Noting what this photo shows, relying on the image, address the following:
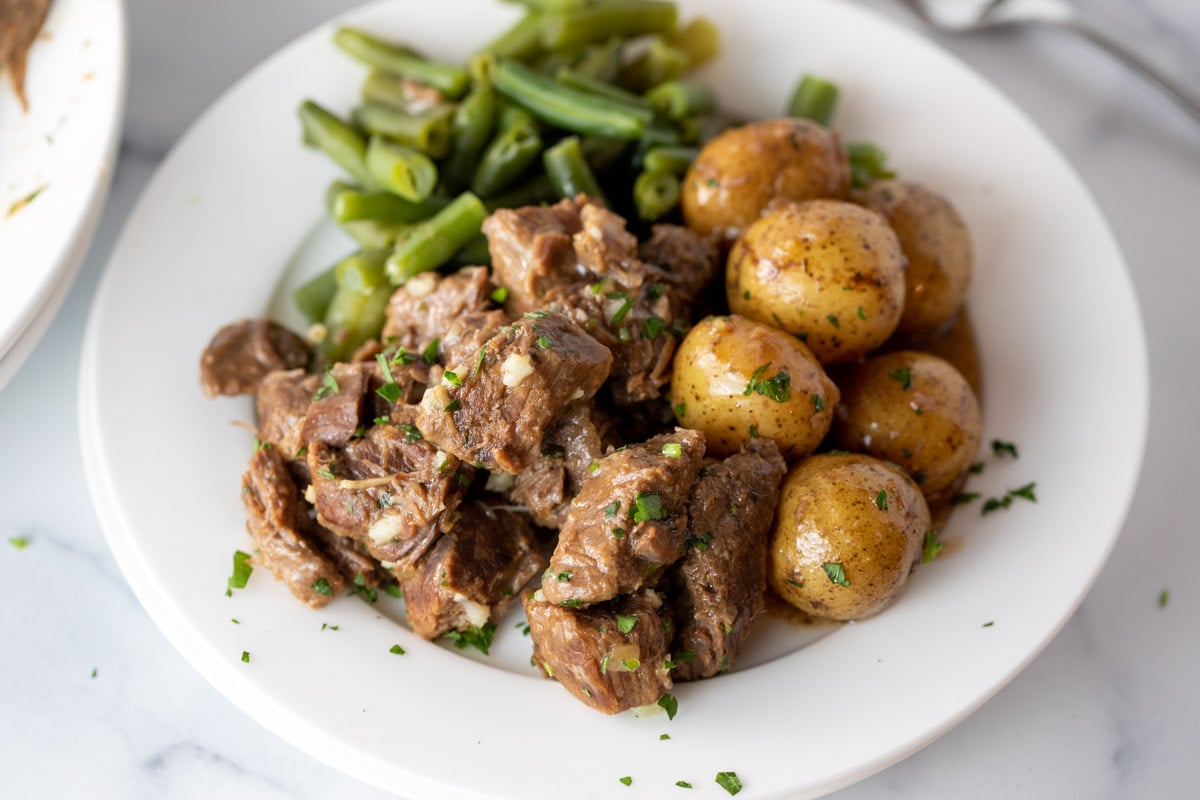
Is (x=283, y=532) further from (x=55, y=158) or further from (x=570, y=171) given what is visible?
(x=55, y=158)

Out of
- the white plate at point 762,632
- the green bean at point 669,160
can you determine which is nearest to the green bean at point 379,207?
the white plate at point 762,632

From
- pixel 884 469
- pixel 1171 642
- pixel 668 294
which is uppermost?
pixel 668 294

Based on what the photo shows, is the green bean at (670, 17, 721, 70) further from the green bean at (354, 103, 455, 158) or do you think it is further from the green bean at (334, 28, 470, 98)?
the green bean at (354, 103, 455, 158)

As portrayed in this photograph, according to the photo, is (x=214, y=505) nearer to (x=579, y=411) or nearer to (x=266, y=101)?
(x=579, y=411)

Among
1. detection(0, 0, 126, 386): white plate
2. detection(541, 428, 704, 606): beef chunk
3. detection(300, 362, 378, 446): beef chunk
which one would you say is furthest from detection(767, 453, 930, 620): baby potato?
detection(0, 0, 126, 386): white plate

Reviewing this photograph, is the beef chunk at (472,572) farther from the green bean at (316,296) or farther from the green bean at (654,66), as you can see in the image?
the green bean at (654,66)

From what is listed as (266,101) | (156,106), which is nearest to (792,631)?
(266,101)

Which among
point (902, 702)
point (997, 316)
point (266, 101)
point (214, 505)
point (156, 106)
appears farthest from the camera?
point (156, 106)
